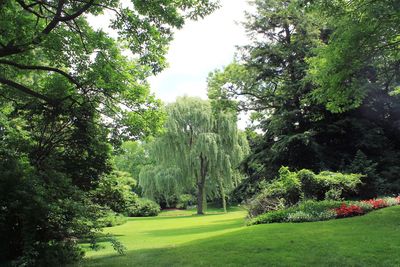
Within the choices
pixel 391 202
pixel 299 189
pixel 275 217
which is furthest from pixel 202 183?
pixel 391 202

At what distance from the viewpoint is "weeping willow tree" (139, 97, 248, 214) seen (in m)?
27.7

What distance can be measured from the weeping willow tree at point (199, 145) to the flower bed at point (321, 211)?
14.7m

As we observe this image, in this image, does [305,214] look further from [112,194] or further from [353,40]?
[112,194]

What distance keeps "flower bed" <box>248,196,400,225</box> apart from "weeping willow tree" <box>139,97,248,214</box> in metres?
14.7

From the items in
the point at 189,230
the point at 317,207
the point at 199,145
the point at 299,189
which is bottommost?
the point at 189,230

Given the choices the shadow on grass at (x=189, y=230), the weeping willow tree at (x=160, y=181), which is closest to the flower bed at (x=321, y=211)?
the shadow on grass at (x=189, y=230)

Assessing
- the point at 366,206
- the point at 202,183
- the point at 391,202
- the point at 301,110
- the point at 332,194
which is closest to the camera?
the point at 366,206

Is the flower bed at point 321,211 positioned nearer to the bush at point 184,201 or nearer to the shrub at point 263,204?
the shrub at point 263,204

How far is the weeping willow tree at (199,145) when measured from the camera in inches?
1091

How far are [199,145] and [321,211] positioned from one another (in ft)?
52.6

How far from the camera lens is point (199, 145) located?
2766 centimetres

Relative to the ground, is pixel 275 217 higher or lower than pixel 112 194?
lower

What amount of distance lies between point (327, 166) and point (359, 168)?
5.35 feet

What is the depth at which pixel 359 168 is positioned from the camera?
17.2 metres
